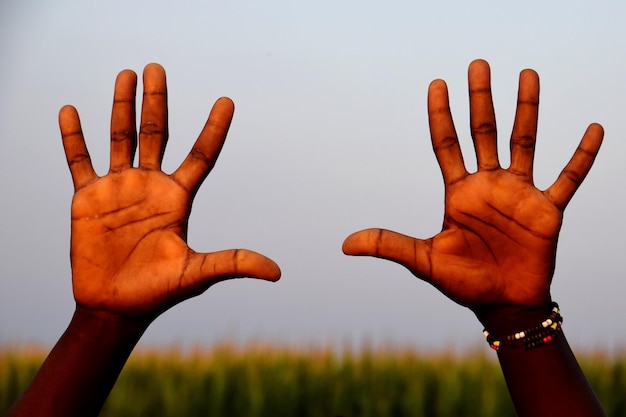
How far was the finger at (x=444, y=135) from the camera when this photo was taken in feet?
12.4

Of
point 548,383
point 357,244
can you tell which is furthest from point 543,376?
point 357,244

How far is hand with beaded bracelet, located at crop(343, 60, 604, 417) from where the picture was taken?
3.54 metres

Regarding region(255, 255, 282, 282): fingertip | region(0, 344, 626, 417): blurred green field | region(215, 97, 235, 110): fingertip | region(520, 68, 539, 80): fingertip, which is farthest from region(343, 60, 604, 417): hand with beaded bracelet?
region(0, 344, 626, 417): blurred green field

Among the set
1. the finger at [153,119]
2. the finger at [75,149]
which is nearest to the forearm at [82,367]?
the finger at [75,149]

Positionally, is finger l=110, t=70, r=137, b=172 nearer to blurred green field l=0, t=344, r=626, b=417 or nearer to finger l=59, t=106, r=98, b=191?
finger l=59, t=106, r=98, b=191

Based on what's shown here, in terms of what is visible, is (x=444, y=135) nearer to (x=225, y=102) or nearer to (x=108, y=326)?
(x=225, y=102)

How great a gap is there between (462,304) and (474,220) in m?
0.36

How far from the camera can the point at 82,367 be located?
11.7 ft

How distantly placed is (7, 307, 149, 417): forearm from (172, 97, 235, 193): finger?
63 cm

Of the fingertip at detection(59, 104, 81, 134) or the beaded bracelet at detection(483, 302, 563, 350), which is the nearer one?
the beaded bracelet at detection(483, 302, 563, 350)

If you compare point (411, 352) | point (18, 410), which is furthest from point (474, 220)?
point (411, 352)

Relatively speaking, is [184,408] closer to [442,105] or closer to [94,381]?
[94,381]

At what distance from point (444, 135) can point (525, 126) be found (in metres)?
0.36

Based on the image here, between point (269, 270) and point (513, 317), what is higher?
point (269, 270)
